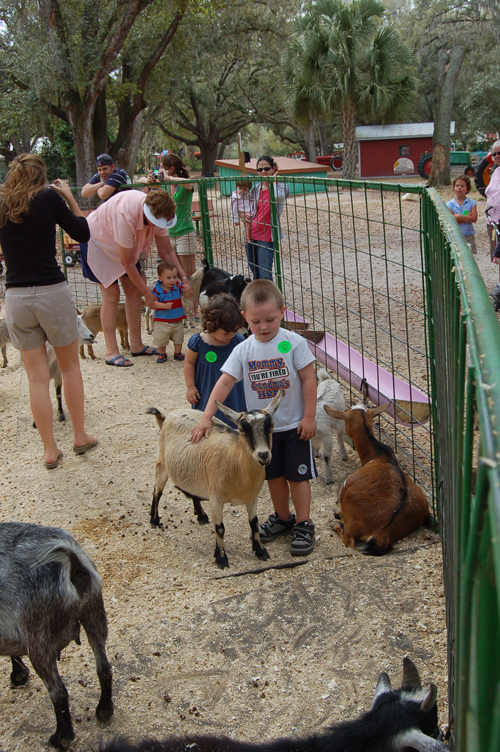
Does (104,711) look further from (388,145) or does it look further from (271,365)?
(388,145)

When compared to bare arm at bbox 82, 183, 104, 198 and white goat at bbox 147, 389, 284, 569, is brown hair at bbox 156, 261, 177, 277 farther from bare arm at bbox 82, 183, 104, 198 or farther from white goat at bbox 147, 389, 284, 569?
white goat at bbox 147, 389, 284, 569

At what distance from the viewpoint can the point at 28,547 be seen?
2.50 meters

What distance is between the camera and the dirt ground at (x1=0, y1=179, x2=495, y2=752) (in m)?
2.57

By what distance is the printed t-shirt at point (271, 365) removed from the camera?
362cm

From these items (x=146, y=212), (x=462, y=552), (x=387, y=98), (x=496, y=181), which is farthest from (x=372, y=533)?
(x=387, y=98)

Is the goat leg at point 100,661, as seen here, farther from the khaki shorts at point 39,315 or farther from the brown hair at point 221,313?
the khaki shorts at point 39,315

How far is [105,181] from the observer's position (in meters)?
7.49

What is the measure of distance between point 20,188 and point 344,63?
2342 cm

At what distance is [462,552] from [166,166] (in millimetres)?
7670

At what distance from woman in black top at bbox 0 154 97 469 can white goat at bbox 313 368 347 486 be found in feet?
6.27

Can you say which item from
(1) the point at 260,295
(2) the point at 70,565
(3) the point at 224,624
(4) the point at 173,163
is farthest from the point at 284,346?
(4) the point at 173,163

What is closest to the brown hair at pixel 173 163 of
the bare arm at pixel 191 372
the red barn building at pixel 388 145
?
the bare arm at pixel 191 372

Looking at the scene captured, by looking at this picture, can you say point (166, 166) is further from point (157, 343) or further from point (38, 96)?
point (38, 96)

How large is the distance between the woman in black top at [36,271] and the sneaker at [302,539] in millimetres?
2168
